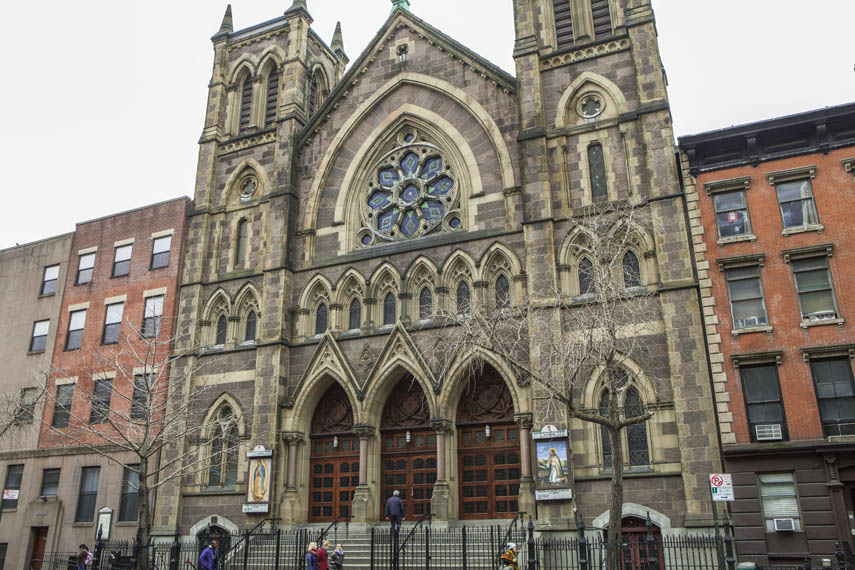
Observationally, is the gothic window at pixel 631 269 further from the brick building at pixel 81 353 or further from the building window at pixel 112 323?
the building window at pixel 112 323

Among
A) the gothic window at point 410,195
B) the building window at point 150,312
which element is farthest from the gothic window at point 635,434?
the building window at point 150,312

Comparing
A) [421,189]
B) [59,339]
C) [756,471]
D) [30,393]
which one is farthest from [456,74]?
[30,393]

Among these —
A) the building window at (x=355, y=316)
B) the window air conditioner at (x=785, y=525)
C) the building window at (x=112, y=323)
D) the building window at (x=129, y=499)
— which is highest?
the building window at (x=112, y=323)

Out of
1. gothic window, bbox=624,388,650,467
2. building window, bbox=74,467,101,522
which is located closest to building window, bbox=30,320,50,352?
building window, bbox=74,467,101,522

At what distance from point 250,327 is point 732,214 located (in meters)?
16.9

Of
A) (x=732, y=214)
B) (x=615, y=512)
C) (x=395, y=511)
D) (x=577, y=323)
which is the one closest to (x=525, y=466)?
(x=395, y=511)

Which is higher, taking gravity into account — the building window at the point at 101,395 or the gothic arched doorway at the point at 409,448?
the building window at the point at 101,395

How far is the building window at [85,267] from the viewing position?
33.5 metres

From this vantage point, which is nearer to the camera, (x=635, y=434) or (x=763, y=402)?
(x=763, y=402)

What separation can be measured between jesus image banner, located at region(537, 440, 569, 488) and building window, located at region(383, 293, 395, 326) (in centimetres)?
716

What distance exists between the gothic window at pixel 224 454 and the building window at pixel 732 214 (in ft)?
56.2

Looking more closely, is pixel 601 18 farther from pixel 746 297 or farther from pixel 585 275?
pixel 746 297

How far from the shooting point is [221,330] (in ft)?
94.4

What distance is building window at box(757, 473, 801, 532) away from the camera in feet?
63.2
